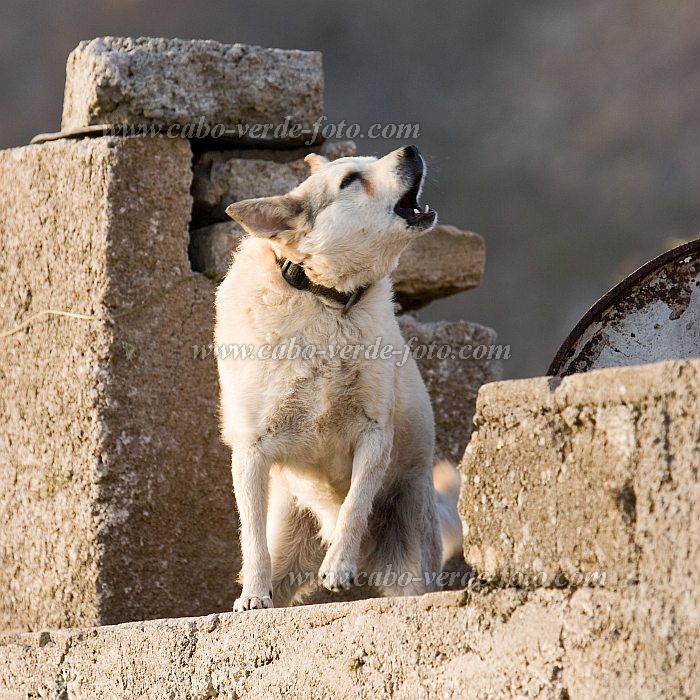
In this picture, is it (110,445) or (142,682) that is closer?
(142,682)

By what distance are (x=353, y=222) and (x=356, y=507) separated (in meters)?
1.08

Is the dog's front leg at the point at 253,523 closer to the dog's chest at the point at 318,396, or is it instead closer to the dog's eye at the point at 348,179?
the dog's chest at the point at 318,396

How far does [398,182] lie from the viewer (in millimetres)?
4527

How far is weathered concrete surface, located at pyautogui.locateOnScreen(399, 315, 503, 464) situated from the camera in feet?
19.4

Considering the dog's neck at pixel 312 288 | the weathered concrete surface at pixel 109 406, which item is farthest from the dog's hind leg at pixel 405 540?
the dog's neck at pixel 312 288

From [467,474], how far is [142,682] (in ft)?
5.43

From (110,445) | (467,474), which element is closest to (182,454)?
(110,445)

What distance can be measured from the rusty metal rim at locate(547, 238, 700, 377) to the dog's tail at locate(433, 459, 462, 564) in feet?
5.01

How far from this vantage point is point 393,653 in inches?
118

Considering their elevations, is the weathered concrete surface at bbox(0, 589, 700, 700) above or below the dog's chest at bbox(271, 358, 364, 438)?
below

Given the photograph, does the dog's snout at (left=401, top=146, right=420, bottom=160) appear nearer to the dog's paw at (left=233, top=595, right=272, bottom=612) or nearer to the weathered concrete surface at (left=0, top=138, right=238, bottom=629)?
the weathered concrete surface at (left=0, top=138, right=238, bottom=629)

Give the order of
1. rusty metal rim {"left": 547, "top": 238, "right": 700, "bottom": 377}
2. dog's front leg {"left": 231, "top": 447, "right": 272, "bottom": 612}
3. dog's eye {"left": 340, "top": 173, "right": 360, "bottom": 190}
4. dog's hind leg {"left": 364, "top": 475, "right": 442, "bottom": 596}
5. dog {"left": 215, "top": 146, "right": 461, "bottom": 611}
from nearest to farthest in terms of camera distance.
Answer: rusty metal rim {"left": 547, "top": 238, "right": 700, "bottom": 377}, dog's front leg {"left": 231, "top": 447, "right": 272, "bottom": 612}, dog {"left": 215, "top": 146, "right": 461, "bottom": 611}, dog's eye {"left": 340, "top": 173, "right": 360, "bottom": 190}, dog's hind leg {"left": 364, "top": 475, "right": 442, "bottom": 596}

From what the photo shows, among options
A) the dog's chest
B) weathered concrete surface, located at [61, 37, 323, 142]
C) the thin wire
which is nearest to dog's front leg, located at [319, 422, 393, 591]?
the dog's chest

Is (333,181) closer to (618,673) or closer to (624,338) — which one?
(624,338)
